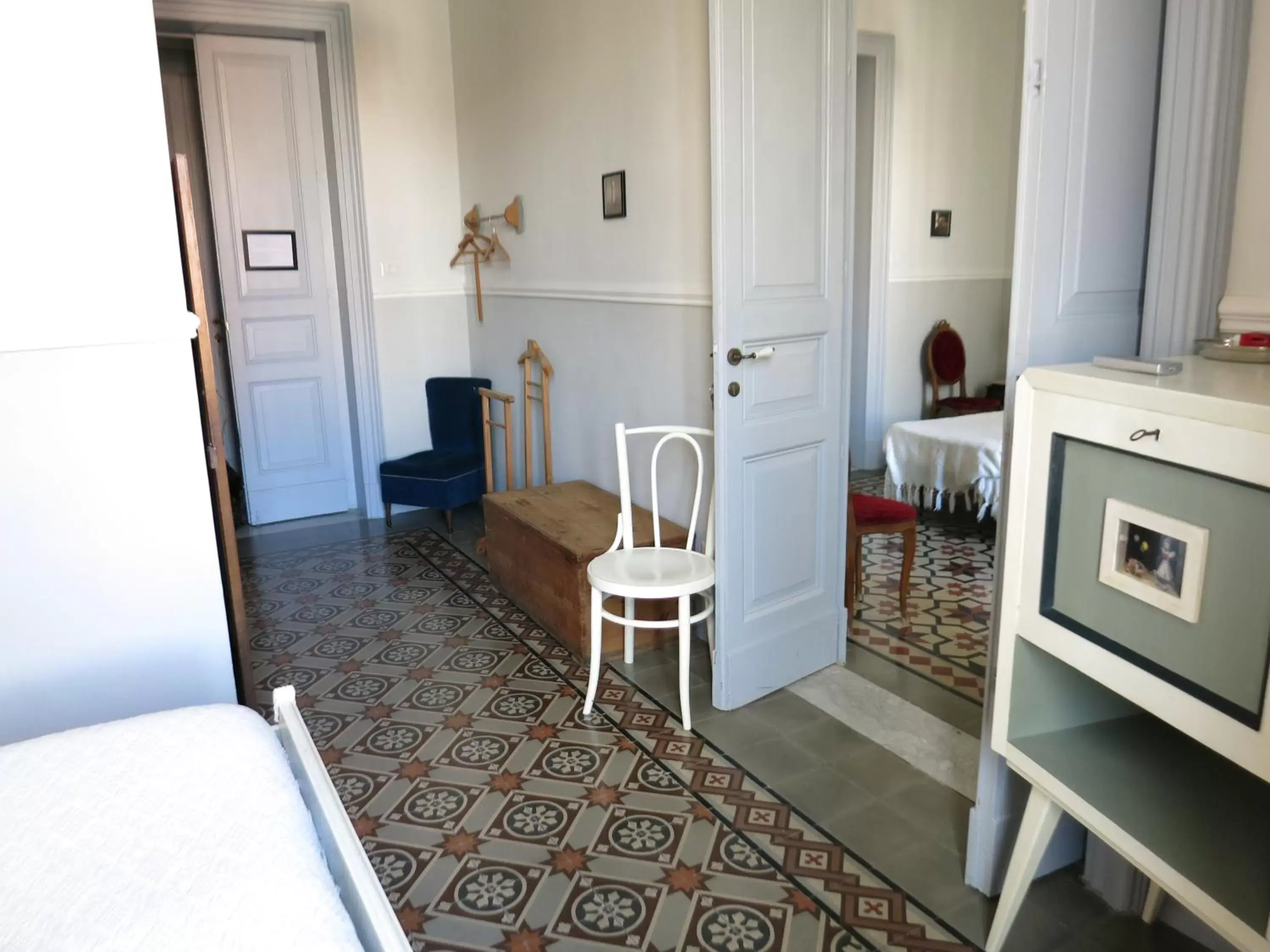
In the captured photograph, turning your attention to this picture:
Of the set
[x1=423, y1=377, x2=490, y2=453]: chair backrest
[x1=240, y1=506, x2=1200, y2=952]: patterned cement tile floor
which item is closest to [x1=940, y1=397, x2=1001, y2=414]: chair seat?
[x1=423, y1=377, x2=490, y2=453]: chair backrest

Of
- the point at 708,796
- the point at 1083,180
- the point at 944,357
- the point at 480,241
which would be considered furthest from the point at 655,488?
the point at 944,357

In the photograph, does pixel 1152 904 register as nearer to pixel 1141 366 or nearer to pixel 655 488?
pixel 1141 366

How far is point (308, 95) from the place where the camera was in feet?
16.5

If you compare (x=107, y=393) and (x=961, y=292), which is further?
(x=961, y=292)

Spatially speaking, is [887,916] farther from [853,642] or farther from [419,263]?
[419,263]

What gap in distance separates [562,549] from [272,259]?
2.91 m

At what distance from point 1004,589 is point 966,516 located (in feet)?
11.4

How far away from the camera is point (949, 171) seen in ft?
18.4

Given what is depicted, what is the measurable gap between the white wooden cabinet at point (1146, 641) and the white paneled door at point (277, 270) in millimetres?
4480

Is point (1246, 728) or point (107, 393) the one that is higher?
point (107, 393)

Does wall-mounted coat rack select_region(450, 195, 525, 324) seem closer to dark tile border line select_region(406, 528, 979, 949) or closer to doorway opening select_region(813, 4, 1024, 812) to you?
doorway opening select_region(813, 4, 1024, 812)

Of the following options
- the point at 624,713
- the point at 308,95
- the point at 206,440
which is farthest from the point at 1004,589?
the point at 308,95

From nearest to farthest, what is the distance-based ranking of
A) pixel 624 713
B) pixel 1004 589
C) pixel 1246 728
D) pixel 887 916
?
pixel 1246 728, pixel 1004 589, pixel 887 916, pixel 624 713

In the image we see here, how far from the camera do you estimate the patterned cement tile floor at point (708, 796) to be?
6.46 ft
